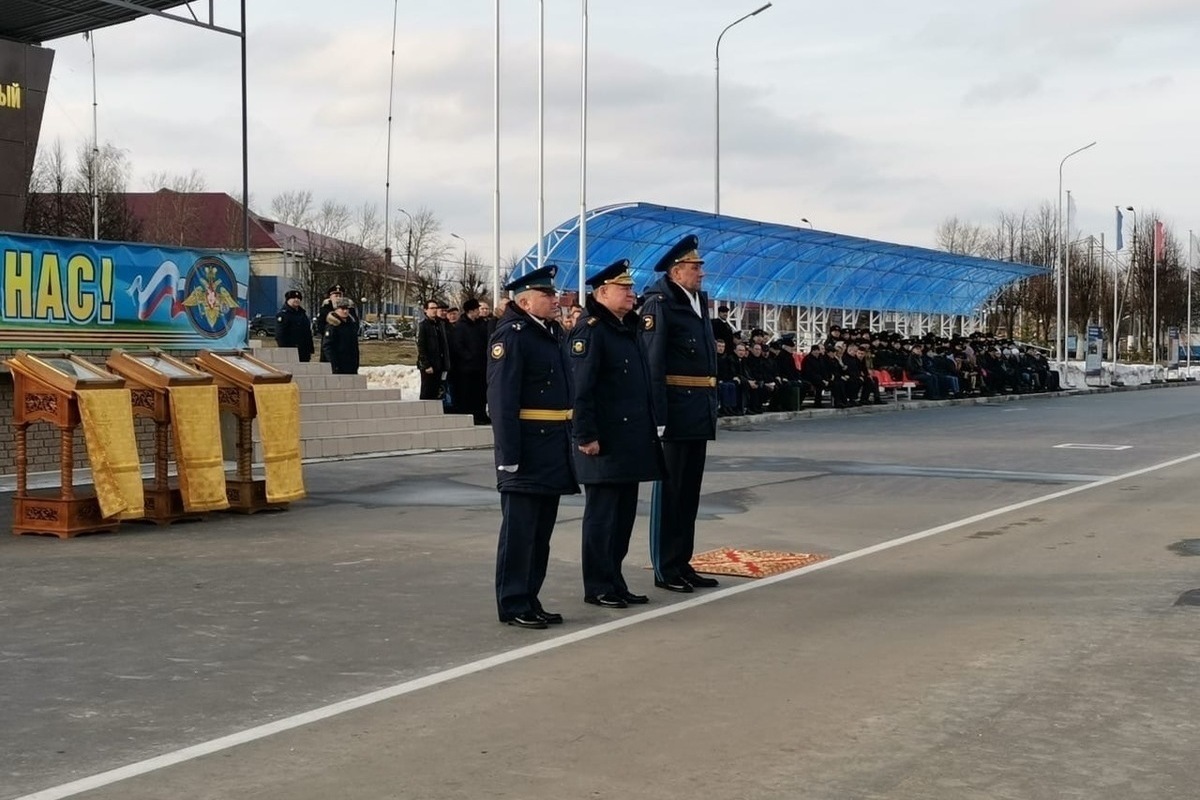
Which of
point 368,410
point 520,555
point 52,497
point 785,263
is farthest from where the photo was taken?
point 785,263

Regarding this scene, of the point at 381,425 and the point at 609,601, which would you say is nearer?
the point at 609,601

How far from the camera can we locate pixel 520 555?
7.62m

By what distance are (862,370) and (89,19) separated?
19.2 meters

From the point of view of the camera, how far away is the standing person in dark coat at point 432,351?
2081 centimetres

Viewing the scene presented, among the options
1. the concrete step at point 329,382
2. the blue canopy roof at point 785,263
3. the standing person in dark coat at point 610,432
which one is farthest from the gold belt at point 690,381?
the blue canopy roof at point 785,263

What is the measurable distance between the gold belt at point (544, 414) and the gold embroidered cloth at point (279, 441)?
5.47m

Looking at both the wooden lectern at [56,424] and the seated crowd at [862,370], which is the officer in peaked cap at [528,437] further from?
the seated crowd at [862,370]

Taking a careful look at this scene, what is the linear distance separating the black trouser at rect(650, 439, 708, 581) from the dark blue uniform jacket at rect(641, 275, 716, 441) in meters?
0.13

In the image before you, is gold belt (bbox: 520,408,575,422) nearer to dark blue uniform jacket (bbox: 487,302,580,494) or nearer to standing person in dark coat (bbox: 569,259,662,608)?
dark blue uniform jacket (bbox: 487,302,580,494)

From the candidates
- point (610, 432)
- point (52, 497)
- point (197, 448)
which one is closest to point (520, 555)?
point (610, 432)

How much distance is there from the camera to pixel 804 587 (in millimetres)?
8797

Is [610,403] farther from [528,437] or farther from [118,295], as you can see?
[118,295]

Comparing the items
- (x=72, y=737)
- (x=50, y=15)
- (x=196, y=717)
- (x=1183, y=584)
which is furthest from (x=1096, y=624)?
(x=50, y=15)

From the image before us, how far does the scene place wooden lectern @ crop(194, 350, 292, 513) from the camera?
41.5ft
